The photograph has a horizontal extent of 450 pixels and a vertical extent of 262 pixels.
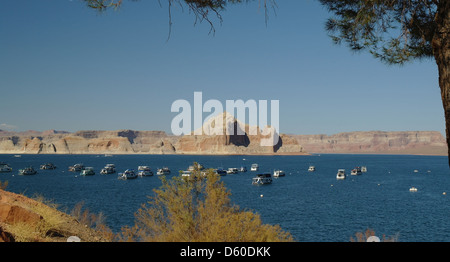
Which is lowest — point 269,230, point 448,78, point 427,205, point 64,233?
point 427,205

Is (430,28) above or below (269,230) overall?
above

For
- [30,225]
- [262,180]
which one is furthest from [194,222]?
[262,180]

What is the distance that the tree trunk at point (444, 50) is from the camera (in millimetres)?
8000

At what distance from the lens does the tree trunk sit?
800 cm

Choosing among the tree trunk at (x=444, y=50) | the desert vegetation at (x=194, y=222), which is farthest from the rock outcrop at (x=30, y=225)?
the tree trunk at (x=444, y=50)

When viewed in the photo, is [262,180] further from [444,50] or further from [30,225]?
[444,50]

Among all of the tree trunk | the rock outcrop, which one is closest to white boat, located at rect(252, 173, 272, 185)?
the rock outcrop

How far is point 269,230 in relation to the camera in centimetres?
1269

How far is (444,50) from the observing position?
8.28 metres
